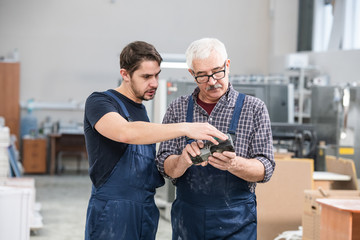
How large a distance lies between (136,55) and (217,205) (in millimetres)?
640

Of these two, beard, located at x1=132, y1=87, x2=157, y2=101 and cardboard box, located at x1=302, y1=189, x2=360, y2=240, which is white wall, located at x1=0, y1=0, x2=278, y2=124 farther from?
beard, located at x1=132, y1=87, x2=157, y2=101

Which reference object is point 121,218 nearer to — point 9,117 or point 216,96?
point 216,96

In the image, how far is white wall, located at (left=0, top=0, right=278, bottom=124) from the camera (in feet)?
34.1

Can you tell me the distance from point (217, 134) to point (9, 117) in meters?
9.07

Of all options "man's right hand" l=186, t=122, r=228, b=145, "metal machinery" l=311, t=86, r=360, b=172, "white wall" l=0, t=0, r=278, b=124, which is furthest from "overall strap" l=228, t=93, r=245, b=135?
"white wall" l=0, t=0, r=278, b=124

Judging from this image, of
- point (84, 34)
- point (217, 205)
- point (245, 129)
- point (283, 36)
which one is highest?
point (283, 36)

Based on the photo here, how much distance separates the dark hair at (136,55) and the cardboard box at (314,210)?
1982 millimetres

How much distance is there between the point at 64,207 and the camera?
6.79 m

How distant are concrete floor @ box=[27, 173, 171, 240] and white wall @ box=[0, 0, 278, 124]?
196 centimetres

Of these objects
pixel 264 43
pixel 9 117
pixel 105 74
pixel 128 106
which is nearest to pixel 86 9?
pixel 105 74

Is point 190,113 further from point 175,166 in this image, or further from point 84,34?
point 84,34

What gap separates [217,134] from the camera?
166 cm

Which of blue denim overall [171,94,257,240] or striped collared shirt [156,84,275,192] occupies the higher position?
striped collared shirt [156,84,275,192]

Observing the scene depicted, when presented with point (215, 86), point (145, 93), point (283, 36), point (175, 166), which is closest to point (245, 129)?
point (215, 86)
